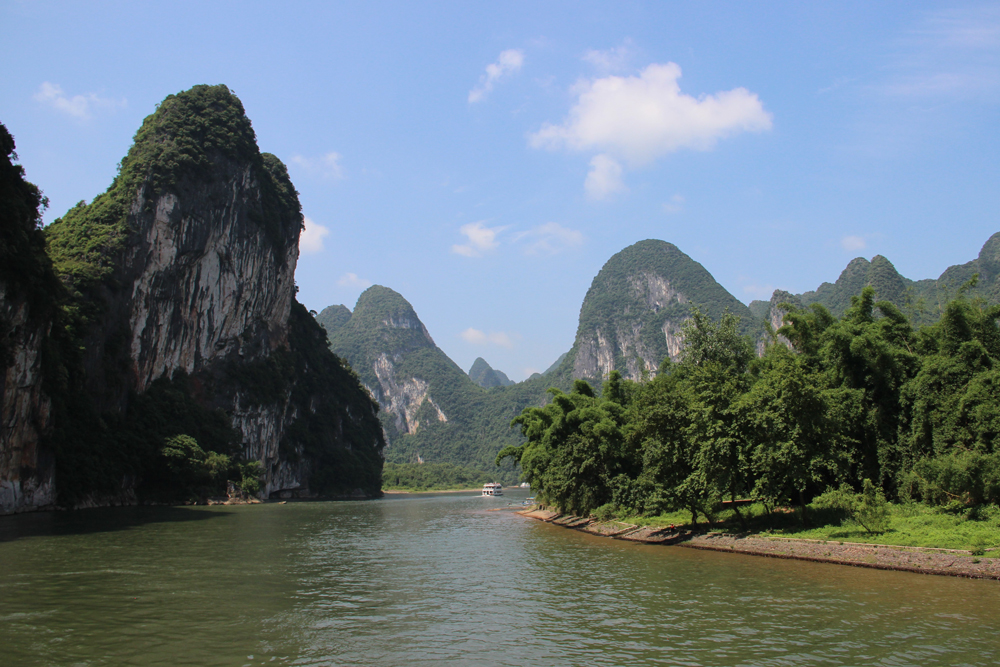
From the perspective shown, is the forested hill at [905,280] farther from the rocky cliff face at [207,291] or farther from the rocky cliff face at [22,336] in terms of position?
the rocky cliff face at [22,336]

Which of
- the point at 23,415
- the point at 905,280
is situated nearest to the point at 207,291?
the point at 23,415

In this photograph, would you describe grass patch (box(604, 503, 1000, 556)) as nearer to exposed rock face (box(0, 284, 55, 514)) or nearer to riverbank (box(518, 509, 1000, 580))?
riverbank (box(518, 509, 1000, 580))

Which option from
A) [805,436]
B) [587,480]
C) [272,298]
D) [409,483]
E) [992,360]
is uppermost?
[272,298]

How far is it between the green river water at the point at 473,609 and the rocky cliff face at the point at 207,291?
35.4m

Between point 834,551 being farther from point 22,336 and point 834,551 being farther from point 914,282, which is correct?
point 914,282

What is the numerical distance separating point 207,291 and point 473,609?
75.9 metres

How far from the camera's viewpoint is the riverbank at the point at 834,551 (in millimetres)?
18953

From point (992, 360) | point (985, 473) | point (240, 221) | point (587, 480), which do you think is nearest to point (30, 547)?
point (587, 480)

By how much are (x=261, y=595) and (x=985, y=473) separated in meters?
23.4

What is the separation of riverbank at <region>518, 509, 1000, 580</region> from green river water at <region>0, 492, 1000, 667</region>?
0.67 meters

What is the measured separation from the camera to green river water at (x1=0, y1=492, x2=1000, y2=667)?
1254 centimetres

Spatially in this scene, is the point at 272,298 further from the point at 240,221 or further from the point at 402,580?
the point at 402,580

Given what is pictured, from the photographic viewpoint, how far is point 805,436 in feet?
83.9

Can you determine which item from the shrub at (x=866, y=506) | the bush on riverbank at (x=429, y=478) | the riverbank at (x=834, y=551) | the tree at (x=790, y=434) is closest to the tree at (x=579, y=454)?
the riverbank at (x=834, y=551)
